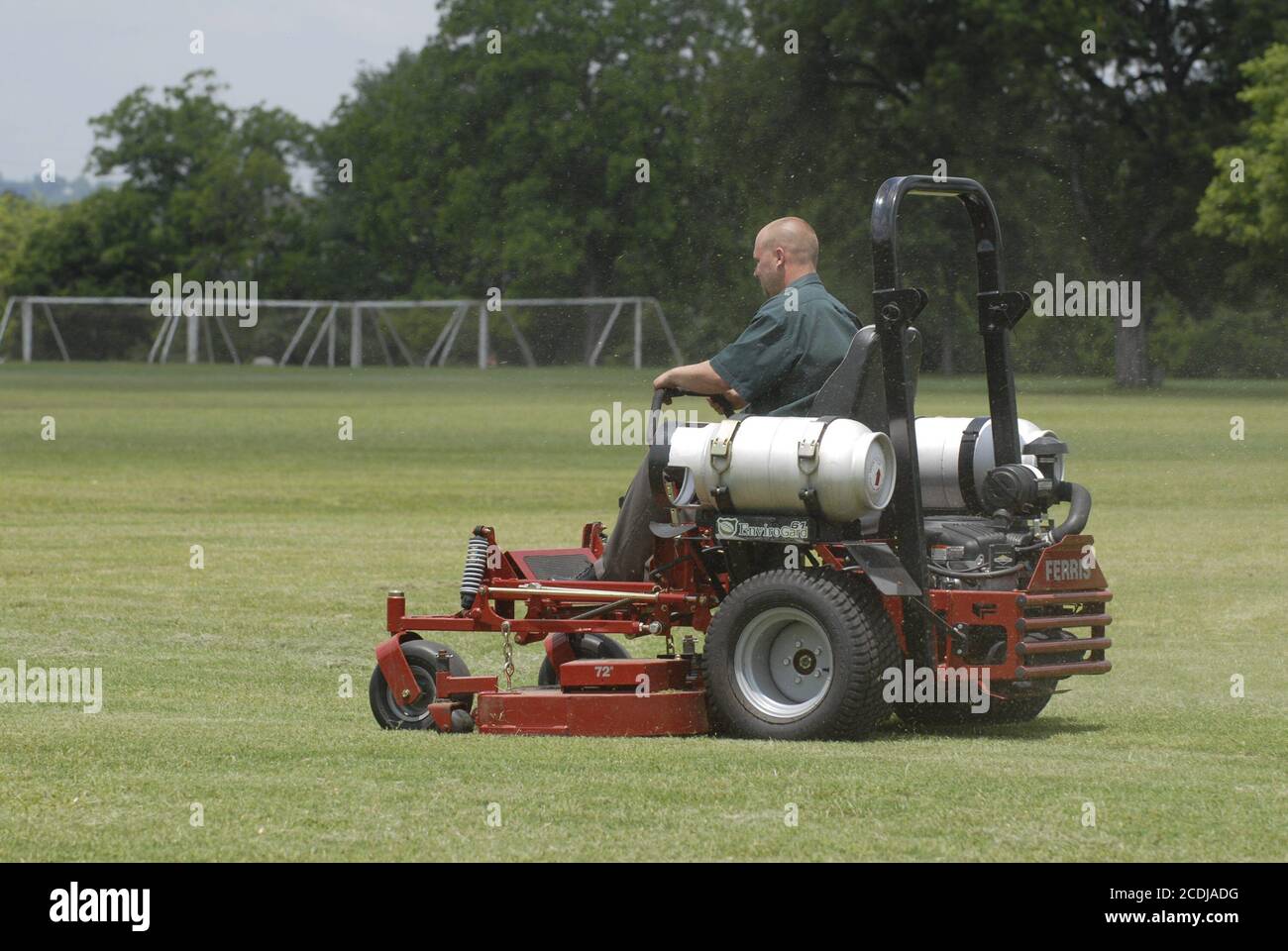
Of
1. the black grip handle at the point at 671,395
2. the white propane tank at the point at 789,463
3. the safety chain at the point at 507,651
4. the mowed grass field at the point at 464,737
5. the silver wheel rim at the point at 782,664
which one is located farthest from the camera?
the safety chain at the point at 507,651

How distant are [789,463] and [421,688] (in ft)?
6.93

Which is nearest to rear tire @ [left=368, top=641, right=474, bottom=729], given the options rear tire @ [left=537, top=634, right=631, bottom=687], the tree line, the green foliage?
rear tire @ [left=537, top=634, right=631, bottom=687]

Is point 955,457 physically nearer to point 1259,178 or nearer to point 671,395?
point 671,395

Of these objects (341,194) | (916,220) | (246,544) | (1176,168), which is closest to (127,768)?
(246,544)

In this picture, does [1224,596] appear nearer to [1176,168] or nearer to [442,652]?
[442,652]

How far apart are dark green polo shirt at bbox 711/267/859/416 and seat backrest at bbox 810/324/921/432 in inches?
3.7

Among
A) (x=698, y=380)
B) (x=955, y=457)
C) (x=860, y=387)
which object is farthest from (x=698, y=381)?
(x=955, y=457)

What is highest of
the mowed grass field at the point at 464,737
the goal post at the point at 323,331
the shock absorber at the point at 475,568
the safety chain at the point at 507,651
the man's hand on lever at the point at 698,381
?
the goal post at the point at 323,331

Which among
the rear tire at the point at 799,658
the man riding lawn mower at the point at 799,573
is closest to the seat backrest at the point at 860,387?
the man riding lawn mower at the point at 799,573

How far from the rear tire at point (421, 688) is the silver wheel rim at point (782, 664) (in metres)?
1.33

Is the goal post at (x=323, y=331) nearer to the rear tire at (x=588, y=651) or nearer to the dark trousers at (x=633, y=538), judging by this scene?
the rear tire at (x=588, y=651)

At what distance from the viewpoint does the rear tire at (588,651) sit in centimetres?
1009

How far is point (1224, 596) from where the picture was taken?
16609 mm

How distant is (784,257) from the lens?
9.37 metres
